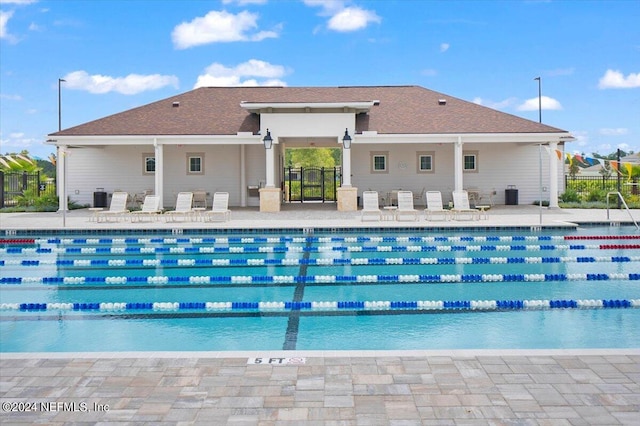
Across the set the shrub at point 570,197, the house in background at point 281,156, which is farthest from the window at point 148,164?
the shrub at point 570,197

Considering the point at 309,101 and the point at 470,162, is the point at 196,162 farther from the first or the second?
the point at 470,162

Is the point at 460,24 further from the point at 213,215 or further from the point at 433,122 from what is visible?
the point at 213,215

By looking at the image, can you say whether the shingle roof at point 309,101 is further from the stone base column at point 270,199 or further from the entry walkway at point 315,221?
the entry walkway at point 315,221

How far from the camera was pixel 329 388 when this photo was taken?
418cm

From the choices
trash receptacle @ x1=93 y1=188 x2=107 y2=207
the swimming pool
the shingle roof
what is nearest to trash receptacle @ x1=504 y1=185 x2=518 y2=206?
the shingle roof

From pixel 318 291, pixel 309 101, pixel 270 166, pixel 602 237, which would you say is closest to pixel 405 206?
pixel 270 166

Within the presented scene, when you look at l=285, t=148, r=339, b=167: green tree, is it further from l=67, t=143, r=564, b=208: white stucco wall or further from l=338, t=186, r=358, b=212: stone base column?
l=338, t=186, r=358, b=212: stone base column

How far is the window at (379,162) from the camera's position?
25375 mm

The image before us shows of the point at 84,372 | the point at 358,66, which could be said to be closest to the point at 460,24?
the point at 358,66

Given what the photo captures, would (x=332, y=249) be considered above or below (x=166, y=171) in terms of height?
below

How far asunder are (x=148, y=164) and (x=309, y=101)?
26.2 ft

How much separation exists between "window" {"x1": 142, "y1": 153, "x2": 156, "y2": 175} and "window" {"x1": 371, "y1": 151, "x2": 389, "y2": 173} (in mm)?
9650

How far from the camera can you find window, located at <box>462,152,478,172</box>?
25422 millimetres

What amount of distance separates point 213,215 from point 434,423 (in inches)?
636
